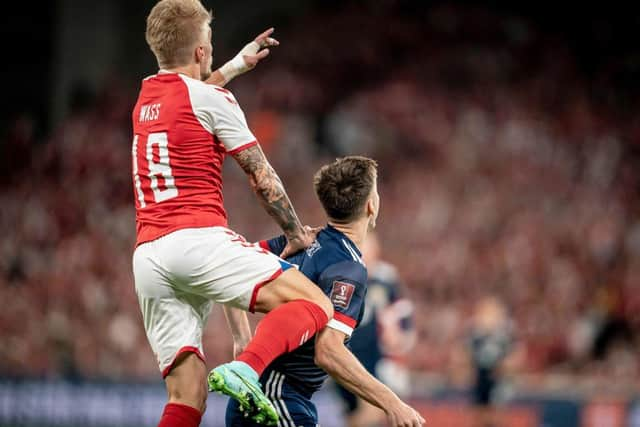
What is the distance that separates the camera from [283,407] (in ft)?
14.6

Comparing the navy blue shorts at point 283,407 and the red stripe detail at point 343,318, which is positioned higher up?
the red stripe detail at point 343,318

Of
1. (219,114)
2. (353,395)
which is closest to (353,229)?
(219,114)

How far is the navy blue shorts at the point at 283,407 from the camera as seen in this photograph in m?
4.45

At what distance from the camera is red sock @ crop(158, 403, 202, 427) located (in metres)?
4.57

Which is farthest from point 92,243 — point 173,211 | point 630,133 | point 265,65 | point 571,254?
point 173,211

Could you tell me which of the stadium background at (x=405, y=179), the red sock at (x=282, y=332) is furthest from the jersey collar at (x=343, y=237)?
the stadium background at (x=405, y=179)

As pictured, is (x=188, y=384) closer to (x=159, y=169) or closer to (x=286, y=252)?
(x=286, y=252)

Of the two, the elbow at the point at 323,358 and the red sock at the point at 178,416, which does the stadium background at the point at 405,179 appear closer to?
the red sock at the point at 178,416

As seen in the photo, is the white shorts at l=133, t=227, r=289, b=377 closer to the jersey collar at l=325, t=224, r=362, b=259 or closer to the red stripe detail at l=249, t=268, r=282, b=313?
the red stripe detail at l=249, t=268, r=282, b=313

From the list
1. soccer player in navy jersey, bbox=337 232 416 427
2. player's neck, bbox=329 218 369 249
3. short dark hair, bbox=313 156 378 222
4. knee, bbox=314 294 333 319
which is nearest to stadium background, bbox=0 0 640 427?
soccer player in navy jersey, bbox=337 232 416 427

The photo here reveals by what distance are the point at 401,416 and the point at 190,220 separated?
126 cm

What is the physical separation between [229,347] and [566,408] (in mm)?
4731

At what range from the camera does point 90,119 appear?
18641 millimetres

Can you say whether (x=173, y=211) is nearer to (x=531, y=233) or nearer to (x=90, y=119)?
(x=531, y=233)
